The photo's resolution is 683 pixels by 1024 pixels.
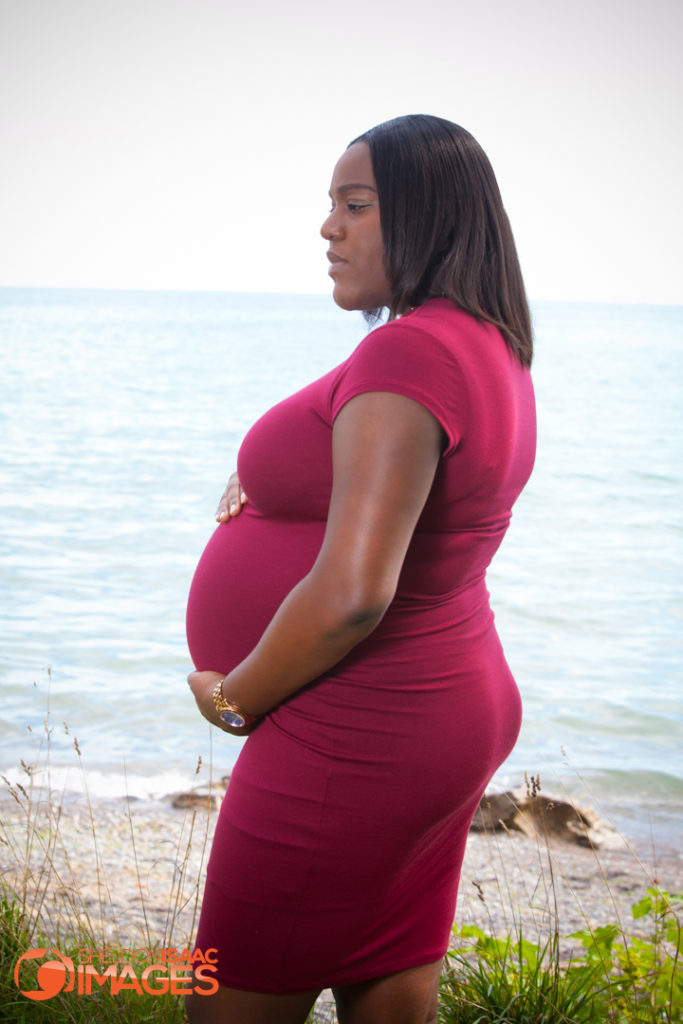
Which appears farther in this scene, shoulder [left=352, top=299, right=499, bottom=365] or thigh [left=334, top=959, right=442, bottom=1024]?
thigh [left=334, top=959, right=442, bottom=1024]

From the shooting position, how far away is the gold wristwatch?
138 cm

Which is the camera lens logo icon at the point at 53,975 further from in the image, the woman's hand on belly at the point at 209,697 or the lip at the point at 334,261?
the lip at the point at 334,261

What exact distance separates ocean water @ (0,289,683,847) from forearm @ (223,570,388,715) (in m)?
0.80

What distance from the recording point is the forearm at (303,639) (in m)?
1.19

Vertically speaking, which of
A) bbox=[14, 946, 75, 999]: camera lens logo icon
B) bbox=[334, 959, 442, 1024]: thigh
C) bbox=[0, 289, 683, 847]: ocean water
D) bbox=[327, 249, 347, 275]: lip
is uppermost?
bbox=[327, 249, 347, 275]: lip

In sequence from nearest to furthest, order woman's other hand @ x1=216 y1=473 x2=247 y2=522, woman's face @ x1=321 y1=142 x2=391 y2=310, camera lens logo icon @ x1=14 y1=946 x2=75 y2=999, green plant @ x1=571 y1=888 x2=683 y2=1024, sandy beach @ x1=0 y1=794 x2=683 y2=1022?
woman's face @ x1=321 y1=142 x2=391 y2=310
woman's other hand @ x1=216 y1=473 x2=247 y2=522
camera lens logo icon @ x1=14 y1=946 x2=75 y2=999
green plant @ x1=571 y1=888 x2=683 y2=1024
sandy beach @ x1=0 y1=794 x2=683 y2=1022

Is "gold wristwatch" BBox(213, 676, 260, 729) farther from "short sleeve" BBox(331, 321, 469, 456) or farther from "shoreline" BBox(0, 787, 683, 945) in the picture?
"shoreline" BBox(0, 787, 683, 945)

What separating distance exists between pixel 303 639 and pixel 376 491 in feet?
0.71

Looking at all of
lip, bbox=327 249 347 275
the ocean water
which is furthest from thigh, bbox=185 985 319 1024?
the ocean water

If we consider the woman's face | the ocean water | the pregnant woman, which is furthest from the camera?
the ocean water

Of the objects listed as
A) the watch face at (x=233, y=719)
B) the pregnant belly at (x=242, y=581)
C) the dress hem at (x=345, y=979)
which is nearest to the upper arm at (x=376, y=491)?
the pregnant belly at (x=242, y=581)

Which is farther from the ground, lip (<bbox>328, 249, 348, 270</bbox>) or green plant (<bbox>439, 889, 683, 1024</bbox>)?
lip (<bbox>328, 249, 348, 270</bbox>)

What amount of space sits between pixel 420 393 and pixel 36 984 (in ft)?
5.32

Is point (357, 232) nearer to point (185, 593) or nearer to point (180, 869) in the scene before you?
point (180, 869)
